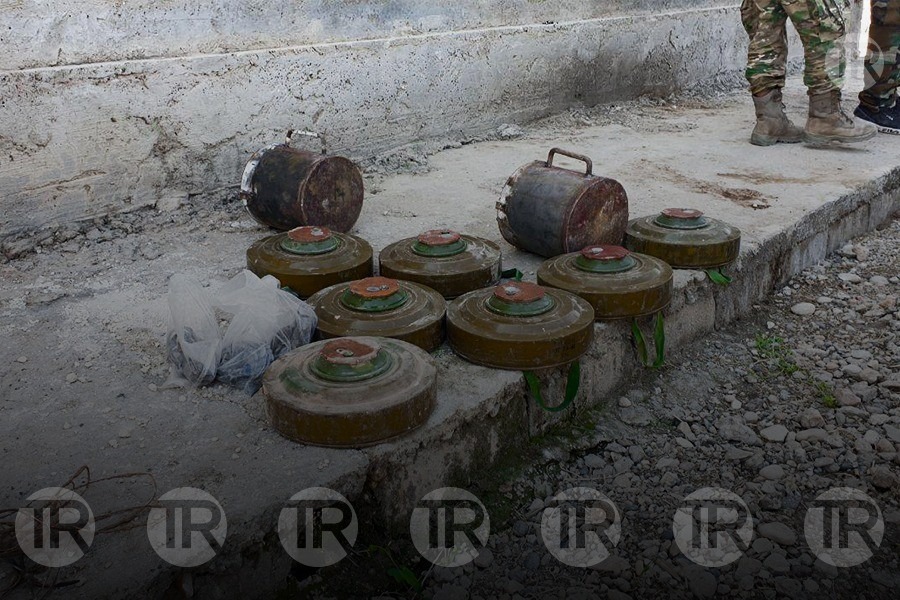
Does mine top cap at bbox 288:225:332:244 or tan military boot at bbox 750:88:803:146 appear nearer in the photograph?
mine top cap at bbox 288:225:332:244

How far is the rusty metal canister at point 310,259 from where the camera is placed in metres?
2.61

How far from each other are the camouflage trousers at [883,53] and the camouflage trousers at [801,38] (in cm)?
72

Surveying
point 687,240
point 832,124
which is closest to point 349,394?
point 687,240

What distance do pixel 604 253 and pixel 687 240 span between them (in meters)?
0.49

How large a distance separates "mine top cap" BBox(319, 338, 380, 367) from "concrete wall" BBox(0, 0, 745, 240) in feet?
6.59

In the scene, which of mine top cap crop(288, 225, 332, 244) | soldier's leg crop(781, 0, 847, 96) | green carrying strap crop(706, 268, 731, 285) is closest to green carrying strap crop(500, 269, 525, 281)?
mine top cap crop(288, 225, 332, 244)

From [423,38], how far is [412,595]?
358 cm

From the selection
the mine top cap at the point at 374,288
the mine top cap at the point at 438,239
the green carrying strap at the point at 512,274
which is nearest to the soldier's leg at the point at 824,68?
the green carrying strap at the point at 512,274

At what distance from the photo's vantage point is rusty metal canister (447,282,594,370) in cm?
223

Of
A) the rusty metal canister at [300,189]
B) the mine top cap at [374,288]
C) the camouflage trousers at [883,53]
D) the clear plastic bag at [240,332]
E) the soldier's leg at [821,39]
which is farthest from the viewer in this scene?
the camouflage trousers at [883,53]

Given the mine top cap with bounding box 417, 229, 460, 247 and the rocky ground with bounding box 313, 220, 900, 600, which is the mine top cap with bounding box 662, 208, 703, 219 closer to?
the rocky ground with bounding box 313, 220, 900, 600

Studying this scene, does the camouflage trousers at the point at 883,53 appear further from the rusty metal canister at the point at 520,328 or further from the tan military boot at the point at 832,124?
the rusty metal canister at the point at 520,328

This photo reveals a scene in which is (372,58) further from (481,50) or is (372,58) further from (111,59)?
(111,59)

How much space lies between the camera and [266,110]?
3959mm
